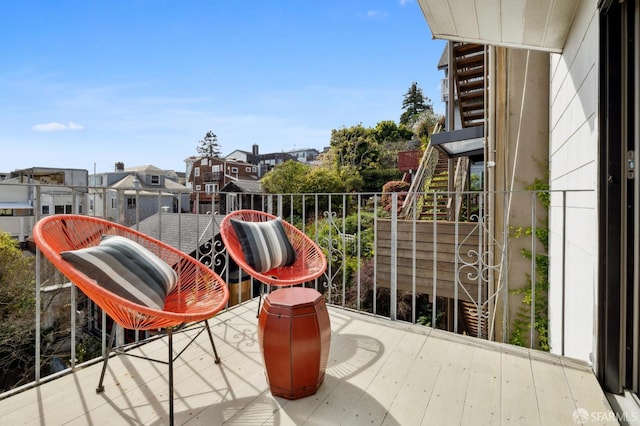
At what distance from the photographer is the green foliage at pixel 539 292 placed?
120 inches

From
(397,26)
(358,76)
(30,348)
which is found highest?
(358,76)

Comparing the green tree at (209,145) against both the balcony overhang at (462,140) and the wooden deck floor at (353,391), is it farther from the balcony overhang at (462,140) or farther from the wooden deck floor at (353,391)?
the wooden deck floor at (353,391)

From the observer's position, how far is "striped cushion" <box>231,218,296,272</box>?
2428mm

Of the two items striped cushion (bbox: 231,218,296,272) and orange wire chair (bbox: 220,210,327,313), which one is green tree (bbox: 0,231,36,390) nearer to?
orange wire chair (bbox: 220,210,327,313)

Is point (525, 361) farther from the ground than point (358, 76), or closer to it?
closer to it

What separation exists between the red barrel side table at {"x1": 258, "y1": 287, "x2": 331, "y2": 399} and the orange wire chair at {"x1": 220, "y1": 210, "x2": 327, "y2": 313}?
65cm

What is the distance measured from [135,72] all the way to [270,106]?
14069 millimetres

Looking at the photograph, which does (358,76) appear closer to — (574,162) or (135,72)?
(135,72)

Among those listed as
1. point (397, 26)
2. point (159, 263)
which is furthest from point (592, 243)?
point (397, 26)

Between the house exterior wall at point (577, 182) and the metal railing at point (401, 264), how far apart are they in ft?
0.46

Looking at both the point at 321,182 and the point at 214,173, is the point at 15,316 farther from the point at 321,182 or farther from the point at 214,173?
the point at 214,173

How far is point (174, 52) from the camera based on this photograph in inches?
533

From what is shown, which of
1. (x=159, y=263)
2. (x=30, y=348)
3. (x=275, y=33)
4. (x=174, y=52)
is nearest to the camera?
(x=159, y=263)

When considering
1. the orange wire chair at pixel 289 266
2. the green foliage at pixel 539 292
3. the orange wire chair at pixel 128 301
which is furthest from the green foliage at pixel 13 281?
the green foliage at pixel 539 292
